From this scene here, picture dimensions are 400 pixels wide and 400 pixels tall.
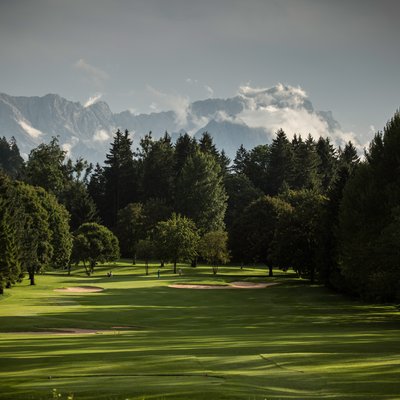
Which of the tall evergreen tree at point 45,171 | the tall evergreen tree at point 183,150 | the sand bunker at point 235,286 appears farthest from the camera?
the tall evergreen tree at point 183,150

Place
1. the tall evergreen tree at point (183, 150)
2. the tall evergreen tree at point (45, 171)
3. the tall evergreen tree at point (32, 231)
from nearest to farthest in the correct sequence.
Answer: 1. the tall evergreen tree at point (32, 231)
2. the tall evergreen tree at point (45, 171)
3. the tall evergreen tree at point (183, 150)

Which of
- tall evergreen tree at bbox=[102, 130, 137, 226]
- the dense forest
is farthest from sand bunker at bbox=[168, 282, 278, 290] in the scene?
tall evergreen tree at bbox=[102, 130, 137, 226]

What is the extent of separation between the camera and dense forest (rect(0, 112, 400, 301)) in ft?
144

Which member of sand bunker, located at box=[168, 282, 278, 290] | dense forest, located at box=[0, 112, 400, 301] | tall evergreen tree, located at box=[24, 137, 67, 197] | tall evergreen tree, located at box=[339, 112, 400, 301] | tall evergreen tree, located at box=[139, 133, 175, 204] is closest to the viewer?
tall evergreen tree, located at box=[339, 112, 400, 301]

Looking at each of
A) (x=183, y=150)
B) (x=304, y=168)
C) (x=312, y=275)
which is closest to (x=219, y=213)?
(x=183, y=150)

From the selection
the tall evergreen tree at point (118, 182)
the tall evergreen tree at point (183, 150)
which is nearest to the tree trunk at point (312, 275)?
the tall evergreen tree at point (183, 150)

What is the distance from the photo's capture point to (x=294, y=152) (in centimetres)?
14750

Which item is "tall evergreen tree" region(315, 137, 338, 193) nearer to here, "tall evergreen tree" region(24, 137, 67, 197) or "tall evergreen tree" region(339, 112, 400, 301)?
"tall evergreen tree" region(24, 137, 67, 197)

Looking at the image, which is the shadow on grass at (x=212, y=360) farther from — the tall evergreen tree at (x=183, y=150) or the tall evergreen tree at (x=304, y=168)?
the tall evergreen tree at (x=304, y=168)

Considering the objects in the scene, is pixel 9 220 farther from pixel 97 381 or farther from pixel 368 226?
pixel 97 381

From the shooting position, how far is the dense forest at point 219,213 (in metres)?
43.8

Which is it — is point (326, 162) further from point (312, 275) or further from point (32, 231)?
point (32, 231)

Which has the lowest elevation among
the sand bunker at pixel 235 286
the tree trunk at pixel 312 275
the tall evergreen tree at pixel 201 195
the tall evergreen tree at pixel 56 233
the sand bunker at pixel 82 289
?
Answer: the sand bunker at pixel 82 289

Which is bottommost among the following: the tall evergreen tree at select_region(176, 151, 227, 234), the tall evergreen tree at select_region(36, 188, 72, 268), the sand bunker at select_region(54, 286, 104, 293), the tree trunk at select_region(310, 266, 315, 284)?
the sand bunker at select_region(54, 286, 104, 293)
